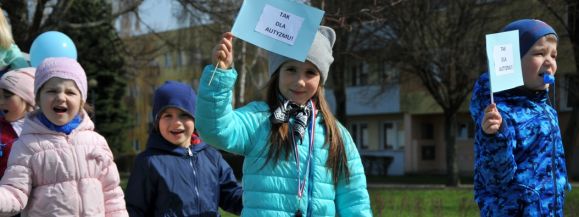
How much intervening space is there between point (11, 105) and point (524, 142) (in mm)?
2906

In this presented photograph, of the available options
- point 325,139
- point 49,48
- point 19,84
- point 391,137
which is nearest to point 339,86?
point 49,48

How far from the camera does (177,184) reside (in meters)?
4.45

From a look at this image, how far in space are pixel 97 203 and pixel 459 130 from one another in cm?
3466

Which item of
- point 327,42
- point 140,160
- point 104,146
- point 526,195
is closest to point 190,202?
point 140,160

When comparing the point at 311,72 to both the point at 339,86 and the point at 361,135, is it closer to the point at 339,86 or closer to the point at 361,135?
the point at 339,86

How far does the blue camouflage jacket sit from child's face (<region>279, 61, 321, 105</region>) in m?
0.90

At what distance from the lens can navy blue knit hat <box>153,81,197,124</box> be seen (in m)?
4.69

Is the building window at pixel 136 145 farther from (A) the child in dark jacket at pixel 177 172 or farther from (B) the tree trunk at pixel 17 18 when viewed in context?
(A) the child in dark jacket at pixel 177 172

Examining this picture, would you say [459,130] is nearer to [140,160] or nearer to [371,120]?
[371,120]

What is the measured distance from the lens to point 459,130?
37.1 metres

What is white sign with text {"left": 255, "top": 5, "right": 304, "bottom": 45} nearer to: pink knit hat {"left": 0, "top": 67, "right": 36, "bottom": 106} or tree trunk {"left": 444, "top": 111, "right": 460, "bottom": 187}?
pink knit hat {"left": 0, "top": 67, "right": 36, "bottom": 106}

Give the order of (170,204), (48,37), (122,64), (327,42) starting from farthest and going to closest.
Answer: (122,64) → (48,37) → (170,204) → (327,42)

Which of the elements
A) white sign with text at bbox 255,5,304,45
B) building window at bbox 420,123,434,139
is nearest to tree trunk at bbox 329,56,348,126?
building window at bbox 420,123,434,139

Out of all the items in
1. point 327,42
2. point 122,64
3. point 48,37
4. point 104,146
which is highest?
point 122,64
